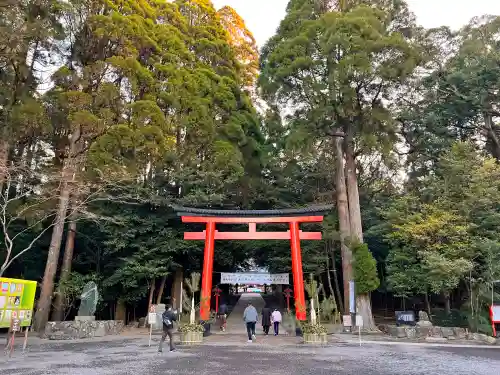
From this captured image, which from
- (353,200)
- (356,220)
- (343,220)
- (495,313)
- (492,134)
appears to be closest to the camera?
(495,313)

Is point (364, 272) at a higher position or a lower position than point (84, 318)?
higher

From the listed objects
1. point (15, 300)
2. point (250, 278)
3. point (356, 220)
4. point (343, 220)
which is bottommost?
point (15, 300)

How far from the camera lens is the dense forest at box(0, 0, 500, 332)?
47.3 feet

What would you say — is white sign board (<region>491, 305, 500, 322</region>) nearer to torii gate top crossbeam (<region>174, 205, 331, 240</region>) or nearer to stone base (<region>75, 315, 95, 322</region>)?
torii gate top crossbeam (<region>174, 205, 331, 240</region>)

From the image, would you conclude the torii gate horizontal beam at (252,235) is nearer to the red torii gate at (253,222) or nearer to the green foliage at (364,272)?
the red torii gate at (253,222)

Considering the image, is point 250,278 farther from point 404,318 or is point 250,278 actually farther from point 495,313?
point 495,313

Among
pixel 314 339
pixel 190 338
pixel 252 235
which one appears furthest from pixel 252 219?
pixel 190 338

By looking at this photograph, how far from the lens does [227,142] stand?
18.5 meters

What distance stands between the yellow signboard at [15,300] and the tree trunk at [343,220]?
11.7 metres

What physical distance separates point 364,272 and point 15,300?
12.0 metres

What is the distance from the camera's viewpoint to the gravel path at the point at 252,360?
680 centimetres

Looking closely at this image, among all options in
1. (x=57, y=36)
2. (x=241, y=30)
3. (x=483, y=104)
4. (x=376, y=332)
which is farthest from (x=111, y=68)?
(x=483, y=104)

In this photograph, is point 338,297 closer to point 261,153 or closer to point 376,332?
point 376,332

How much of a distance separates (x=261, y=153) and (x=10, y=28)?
12.8 meters
